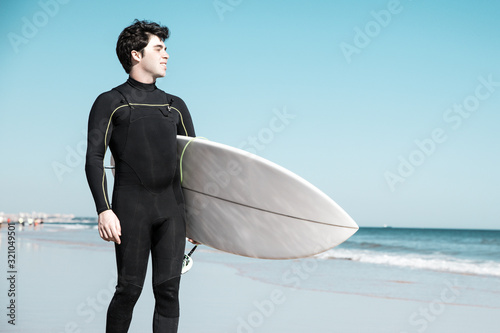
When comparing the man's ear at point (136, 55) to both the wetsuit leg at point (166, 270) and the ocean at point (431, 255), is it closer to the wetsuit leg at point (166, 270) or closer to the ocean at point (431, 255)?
the wetsuit leg at point (166, 270)

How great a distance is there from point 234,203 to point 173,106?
1.94ft

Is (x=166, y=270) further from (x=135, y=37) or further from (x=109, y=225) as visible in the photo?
(x=135, y=37)

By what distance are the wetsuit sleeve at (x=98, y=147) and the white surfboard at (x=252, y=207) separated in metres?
0.41

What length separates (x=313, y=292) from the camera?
6062 mm

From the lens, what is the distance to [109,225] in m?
2.24

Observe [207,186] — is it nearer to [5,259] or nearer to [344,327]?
[344,327]

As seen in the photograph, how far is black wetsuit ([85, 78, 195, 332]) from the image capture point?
7.57 ft

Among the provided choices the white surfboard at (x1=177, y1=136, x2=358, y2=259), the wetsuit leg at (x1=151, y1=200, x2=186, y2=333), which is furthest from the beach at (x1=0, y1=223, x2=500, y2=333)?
the wetsuit leg at (x1=151, y1=200, x2=186, y2=333)

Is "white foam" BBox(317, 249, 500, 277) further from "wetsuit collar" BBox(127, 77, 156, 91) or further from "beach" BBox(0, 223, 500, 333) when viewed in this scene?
"wetsuit collar" BBox(127, 77, 156, 91)

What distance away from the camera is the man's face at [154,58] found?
243 cm

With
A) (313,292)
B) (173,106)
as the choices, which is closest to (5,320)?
(173,106)

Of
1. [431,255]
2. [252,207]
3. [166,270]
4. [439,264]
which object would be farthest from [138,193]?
[431,255]

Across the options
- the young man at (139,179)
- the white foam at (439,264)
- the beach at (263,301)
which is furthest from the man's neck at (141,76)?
the white foam at (439,264)

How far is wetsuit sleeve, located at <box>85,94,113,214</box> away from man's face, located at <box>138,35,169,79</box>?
0.23m
